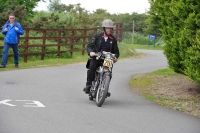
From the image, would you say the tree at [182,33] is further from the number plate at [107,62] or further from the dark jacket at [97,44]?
the number plate at [107,62]

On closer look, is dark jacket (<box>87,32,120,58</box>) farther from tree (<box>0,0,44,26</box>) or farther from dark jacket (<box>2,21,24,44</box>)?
tree (<box>0,0,44,26</box>)

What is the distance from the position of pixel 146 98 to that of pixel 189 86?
2486 mm

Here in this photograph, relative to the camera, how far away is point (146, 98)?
13.4 meters

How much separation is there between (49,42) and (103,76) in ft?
52.3

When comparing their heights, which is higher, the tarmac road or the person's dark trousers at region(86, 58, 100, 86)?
the person's dark trousers at region(86, 58, 100, 86)

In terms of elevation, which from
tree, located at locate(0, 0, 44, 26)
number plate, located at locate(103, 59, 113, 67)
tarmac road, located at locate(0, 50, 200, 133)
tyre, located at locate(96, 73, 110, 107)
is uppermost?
tree, located at locate(0, 0, 44, 26)

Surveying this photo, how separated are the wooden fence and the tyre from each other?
10209 mm

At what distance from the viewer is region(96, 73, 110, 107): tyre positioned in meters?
11.2

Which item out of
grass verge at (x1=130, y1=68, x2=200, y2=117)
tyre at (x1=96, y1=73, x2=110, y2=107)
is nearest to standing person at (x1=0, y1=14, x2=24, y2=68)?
grass verge at (x1=130, y1=68, x2=200, y2=117)

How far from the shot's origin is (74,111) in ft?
34.7

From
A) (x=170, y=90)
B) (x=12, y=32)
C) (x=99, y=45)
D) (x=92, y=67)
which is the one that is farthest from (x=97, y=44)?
(x=12, y=32)

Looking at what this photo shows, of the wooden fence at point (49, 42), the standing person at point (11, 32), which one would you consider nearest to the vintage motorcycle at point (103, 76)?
the standing person at point (11, 32)

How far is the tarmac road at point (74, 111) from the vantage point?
355 inches

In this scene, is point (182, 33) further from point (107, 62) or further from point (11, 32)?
point (11, 32)
